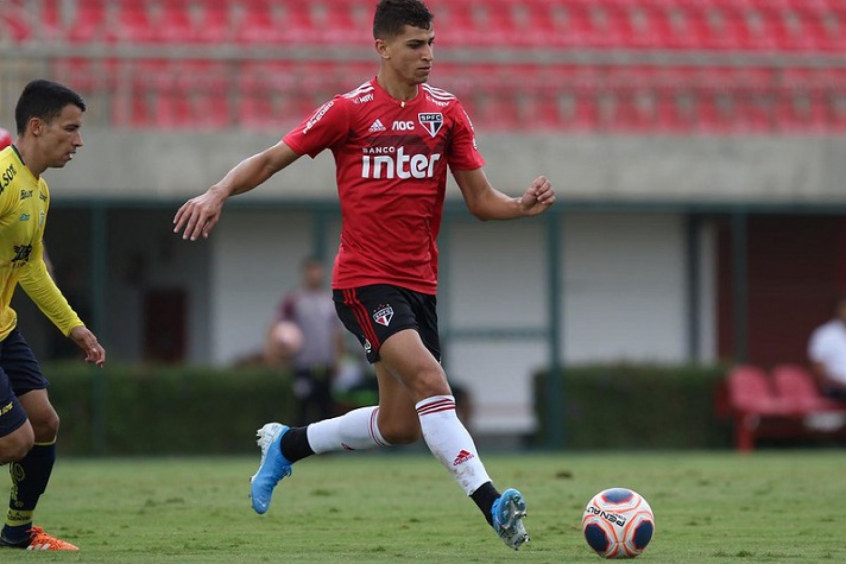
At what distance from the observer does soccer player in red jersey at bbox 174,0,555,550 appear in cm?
701

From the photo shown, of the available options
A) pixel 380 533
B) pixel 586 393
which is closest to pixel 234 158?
pixel 586 393

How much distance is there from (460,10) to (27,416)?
13.4m

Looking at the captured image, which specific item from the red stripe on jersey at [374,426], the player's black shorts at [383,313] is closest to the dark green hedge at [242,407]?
the red stripe on jersey at [374,426]

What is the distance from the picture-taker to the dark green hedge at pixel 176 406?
16.5 m

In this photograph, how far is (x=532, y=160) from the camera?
1730cm

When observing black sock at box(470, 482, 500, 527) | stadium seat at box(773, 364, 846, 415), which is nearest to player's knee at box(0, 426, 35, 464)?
black sock at box(470, 482, 500, 527)

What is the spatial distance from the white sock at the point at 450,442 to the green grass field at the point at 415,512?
371mm

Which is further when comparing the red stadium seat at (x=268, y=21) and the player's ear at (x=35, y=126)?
the red stadium seat at (x=268, y=21)

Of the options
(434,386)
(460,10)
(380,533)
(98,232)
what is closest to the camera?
(434,386)

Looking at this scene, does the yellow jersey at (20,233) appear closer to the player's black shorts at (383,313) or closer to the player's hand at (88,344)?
the player's hand at (88,344)

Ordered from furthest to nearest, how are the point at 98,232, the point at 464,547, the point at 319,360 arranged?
the point at 98,232
the point at 319,360
the point at 464,547

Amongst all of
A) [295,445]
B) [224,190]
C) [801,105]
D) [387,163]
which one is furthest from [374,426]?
[801,105]

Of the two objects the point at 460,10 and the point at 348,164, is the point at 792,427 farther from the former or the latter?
the point at 348,164

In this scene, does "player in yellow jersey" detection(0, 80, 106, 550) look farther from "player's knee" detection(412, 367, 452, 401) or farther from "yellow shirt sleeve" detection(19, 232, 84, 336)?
"player's knee" detection(412, 367, 452, 401)
